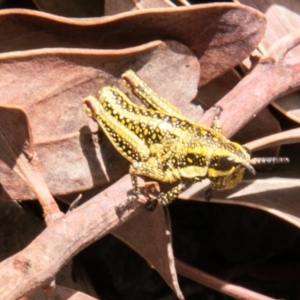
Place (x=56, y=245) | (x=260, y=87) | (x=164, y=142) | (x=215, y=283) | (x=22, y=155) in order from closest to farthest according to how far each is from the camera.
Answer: (x=56, y=245)
(x=22, y=155)
(x=260, y=87)
(x=164, y=142)
(x=215, y=283)

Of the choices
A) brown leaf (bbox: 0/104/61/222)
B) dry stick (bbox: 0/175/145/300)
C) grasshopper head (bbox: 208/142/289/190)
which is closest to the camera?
dry stick (bbox: 0/175/145/300)

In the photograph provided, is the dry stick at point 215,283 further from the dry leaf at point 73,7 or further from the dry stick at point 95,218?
the dry leaf at point 73,7

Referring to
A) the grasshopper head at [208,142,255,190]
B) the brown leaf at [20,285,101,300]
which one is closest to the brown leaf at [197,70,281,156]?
the grasshopper head at [208,142,255,190]

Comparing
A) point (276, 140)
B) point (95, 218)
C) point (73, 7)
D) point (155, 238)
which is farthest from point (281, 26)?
point (95, 218)

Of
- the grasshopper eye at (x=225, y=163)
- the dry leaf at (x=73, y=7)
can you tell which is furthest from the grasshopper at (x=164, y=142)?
the dry leaf at (x=73, y=7)

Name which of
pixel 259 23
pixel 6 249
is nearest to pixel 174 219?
pixel 6 249

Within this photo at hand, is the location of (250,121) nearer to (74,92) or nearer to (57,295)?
(74,92)

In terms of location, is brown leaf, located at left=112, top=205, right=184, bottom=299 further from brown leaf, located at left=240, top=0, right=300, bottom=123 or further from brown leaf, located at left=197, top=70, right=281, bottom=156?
brown leaf, located at left=240, top=0, right=300, bottom=123
